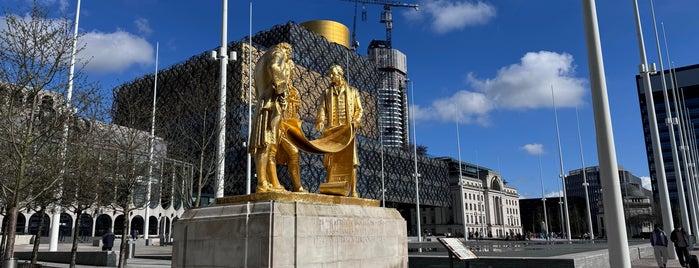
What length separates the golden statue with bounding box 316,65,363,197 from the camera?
11.4 m

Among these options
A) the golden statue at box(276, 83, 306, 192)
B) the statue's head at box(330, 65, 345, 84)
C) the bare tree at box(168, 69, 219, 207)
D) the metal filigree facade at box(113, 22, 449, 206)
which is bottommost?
the golden statue at box(276, 83, 306, 192)

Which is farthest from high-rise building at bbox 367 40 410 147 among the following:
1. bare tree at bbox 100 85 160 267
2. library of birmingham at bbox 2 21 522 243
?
bare tree at bbox 100 85 160 267

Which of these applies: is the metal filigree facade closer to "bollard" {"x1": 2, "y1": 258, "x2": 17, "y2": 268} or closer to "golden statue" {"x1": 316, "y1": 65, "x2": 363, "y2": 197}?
"bollard" {"x1": 2, "y1": 258, "x2": 17, "y2": 268}

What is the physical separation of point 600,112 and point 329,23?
9298 centimetres

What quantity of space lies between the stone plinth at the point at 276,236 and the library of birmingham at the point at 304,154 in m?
9.77

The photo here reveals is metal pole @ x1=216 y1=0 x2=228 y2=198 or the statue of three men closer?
the statue of three men

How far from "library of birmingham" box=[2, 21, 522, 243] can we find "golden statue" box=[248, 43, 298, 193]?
9.99m

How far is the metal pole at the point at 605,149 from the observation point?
9.34m

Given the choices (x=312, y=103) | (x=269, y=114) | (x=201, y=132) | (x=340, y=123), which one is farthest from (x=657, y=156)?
(x=312, y=103)

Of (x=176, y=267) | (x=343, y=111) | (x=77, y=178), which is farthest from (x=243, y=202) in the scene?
(x=77, y=178)

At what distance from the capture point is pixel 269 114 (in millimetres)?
9930

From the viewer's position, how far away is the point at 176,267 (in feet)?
31.3

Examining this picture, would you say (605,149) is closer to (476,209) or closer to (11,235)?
(11,235)

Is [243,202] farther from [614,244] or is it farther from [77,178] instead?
[77,178]
